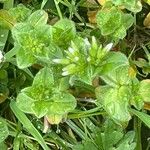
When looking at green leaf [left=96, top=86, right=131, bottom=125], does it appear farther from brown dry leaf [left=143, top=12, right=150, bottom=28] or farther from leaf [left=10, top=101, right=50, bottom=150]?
brown dry leaf [left=143, top=12, right=150, bottom=28]

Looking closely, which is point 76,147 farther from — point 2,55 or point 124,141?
point 2,55

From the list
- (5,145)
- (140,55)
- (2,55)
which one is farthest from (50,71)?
A: (140,55)

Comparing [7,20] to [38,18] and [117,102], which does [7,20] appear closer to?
→ [38,18]

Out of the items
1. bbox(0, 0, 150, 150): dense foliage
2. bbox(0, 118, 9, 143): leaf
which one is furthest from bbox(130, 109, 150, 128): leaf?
bbox(0, 118, 9, 143): leaf

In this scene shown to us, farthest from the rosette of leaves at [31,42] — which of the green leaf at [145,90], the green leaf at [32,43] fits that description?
the green leaf at [145,90]

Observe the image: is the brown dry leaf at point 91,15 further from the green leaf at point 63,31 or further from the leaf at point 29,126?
the leaf at point 29,126

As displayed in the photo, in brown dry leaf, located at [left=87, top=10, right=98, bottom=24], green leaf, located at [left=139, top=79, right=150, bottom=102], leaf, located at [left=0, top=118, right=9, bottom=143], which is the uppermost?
brown dry leaf, located at [left=87, top=10, right=98, bottom=24]
